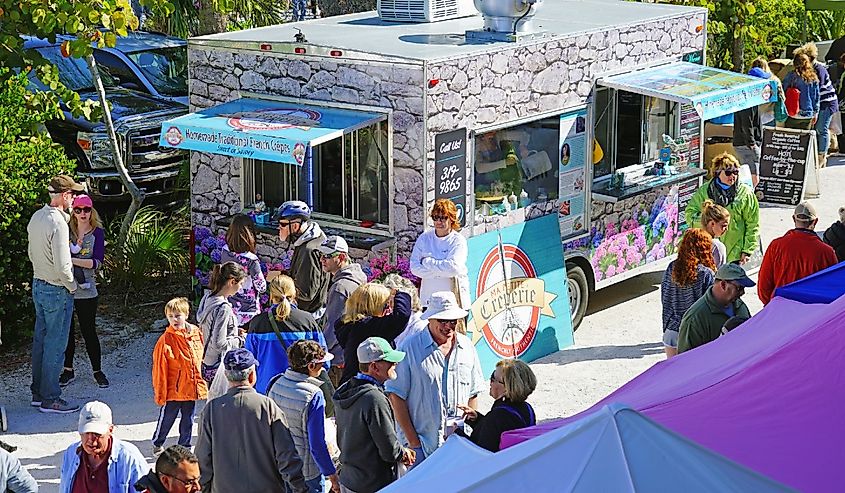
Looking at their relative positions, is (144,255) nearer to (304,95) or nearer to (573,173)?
(304,95)

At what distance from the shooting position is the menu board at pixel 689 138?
13094 millimetres

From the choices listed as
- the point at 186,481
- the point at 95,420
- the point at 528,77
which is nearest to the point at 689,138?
the point at 528,77

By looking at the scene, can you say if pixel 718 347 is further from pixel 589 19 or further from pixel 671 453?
pixel 589 19

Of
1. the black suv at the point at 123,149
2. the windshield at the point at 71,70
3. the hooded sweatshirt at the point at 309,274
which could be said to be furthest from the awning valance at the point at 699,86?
the windshield at the point at 71,70

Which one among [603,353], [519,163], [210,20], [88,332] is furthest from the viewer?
[210,20]

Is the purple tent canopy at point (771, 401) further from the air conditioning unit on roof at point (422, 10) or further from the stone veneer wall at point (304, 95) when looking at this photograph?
the air conditioning unit on roof at point (422, 10)

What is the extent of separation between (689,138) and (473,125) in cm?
338

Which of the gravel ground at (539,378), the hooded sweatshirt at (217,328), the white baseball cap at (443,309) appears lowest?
the gravel ground at (539,378)

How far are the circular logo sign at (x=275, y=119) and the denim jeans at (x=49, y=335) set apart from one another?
190cm

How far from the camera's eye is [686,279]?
9625mm

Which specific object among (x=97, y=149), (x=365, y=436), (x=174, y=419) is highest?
(x=97, y=149)

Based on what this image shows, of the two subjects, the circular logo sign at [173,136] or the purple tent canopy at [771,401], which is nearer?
the purple tent canopy at [771,401]

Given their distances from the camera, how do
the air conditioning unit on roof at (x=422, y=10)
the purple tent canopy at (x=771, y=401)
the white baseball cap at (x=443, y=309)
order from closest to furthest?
the purple tent canopy at (x=771, y=401) → the white baseball cap at (x=443, y=309) → the air conditioning unit on roof at (x=422, y=10)

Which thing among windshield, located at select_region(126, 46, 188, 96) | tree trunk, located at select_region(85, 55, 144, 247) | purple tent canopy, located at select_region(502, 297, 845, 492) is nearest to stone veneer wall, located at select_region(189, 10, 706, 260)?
tree trunk, located at select_region(85, 55, 144, 247)
